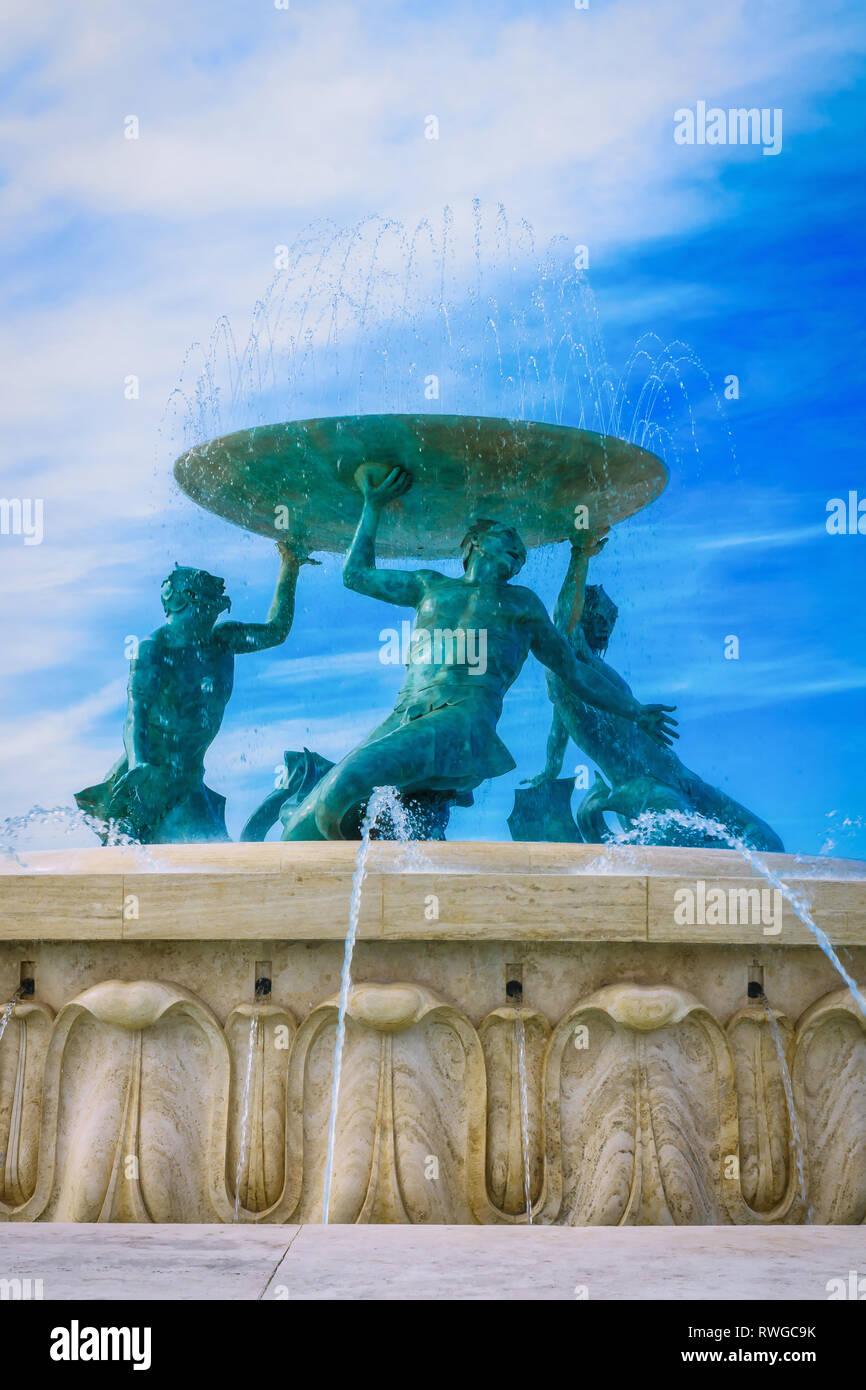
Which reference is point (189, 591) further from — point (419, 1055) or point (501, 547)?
point (419, 1055)

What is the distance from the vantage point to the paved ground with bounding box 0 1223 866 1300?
12.3 ft

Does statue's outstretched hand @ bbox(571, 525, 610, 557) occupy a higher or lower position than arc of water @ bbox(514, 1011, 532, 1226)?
higher

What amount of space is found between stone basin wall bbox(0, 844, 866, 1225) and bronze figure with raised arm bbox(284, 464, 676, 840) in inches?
92.7

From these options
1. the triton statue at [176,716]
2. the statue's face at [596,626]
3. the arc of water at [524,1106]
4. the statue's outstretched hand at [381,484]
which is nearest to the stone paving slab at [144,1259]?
the arc of water at [524,1106]

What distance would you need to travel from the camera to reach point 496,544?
835 cm

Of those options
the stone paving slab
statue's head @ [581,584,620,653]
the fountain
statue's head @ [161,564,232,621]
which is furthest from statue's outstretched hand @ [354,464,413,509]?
the stone paving slab

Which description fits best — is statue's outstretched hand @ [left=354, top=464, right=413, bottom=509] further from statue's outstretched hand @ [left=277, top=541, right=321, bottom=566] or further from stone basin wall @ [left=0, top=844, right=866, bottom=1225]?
stone basin wall @ [left=0, top=844, right=866, bottom=1225]

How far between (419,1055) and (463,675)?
9.93 feet

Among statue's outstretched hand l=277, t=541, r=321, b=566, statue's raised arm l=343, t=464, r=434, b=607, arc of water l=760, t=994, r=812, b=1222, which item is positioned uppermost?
→ statue's outstretched hand l=277, t=541, r=321, b=566

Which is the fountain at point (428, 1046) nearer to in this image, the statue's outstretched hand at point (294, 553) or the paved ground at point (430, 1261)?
the paved ground at point (430, 1261)

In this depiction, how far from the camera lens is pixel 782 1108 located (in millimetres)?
5781

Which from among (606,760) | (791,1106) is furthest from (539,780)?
(791,1106)
